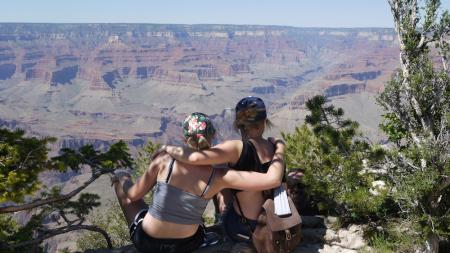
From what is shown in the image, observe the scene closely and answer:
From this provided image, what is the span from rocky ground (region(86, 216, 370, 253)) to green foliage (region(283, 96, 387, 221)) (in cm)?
25

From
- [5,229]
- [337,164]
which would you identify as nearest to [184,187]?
[337,164]

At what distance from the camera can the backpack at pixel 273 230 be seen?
16.1ft

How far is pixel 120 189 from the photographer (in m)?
5.74

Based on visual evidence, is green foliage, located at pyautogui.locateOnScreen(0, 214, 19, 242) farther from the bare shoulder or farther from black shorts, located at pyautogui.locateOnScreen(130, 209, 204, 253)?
the bare shoulder

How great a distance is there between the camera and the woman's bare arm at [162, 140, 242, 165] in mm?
4516

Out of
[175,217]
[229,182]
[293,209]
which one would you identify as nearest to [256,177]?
[229,182]

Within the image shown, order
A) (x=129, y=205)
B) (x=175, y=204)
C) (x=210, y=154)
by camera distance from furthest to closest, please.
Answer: (x=129, y=205) → (x=175, y=204) → (x=210, y=154)

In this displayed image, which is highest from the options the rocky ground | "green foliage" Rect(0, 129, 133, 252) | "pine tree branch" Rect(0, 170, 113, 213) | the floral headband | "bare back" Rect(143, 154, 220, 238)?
the floral headband

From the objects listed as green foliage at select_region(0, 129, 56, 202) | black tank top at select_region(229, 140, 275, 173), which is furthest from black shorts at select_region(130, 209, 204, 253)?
green foliage at select_region(0, 129, 56, 202)

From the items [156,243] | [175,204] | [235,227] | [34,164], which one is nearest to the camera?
[175,204]

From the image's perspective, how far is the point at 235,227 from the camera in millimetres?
5516

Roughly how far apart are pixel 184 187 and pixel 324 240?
265 cm

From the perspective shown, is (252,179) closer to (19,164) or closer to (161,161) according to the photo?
(161,161)

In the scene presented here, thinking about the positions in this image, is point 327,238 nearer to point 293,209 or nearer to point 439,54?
point 293,209
